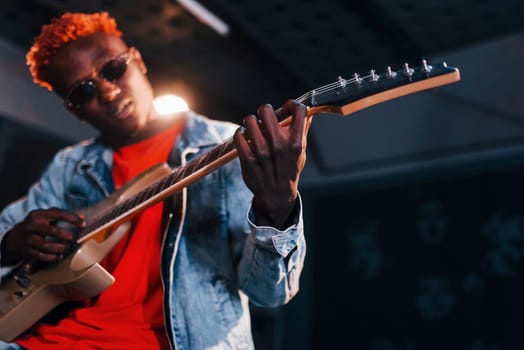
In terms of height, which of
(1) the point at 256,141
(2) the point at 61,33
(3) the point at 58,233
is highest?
(2) the point at 61,33

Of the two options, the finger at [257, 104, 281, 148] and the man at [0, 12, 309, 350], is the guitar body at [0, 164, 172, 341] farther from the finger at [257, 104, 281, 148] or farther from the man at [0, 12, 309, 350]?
the finger at [257, 104, 281, 148]

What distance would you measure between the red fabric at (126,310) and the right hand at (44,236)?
134mm

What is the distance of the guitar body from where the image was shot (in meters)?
1.35

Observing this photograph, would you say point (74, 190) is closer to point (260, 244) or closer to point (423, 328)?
point (260, 244)

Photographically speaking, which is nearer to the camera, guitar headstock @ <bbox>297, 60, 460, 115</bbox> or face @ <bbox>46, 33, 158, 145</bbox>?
guitar headstock @ <bbox>297, 60, 460, 115</bbox>

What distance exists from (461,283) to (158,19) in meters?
1.87

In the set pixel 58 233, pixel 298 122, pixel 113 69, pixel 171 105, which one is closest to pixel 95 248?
pixel 58 233

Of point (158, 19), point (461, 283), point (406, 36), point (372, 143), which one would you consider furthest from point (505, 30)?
point (158, 19)

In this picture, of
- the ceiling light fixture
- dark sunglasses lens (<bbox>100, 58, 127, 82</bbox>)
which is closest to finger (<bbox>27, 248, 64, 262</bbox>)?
dark sunglasses lens (<bbox>100, 58, 127, 82</bbox>)

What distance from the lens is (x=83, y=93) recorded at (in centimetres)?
168

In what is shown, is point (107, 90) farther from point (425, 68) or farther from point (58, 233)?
point (425, 68)

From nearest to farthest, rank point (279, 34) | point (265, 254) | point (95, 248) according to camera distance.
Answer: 1. point (265, 254)
2. point (95, 248)
3. point (279, 34)

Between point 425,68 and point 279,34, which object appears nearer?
point 425,68

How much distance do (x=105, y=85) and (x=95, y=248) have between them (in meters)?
0.55
